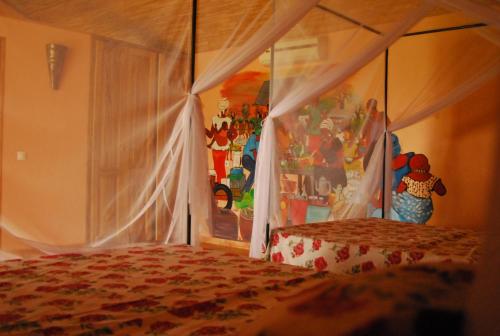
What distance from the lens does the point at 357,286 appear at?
68 centimetres

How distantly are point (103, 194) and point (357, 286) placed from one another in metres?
2.36

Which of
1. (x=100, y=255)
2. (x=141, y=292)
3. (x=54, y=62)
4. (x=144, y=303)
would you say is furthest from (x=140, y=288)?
(x=54, y=62)

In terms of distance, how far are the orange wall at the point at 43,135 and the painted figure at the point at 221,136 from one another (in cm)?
336

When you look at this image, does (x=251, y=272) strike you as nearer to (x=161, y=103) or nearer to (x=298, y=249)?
(x=298, y=249)

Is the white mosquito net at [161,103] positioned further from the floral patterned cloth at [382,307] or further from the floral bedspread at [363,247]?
the floral patterned cloth at [382,307]

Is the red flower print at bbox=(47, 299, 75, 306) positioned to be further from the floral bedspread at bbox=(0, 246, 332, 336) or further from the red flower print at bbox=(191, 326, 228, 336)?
the red flower print at bbox=(191, 326, 228, 336)

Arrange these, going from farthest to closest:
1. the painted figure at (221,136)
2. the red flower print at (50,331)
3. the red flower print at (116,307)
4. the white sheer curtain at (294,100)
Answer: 1. the painted figure at (221,136)
2. the white sheer curtain at (294,100)
3. the red flower print at (116,307)
4. the red flower print at (50,331)

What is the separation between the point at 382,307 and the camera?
2.01 feet

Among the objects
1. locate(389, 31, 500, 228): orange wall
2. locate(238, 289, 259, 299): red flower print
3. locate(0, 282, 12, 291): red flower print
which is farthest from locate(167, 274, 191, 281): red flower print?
locate(389, 31, 500, 228): orange wall

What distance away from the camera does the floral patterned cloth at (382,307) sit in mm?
589

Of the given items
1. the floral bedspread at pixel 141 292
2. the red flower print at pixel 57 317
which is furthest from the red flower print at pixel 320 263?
the red flower print at pixel 57 317

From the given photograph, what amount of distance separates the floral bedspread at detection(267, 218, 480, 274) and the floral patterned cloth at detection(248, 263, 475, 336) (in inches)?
67.4

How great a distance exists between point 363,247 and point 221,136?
383cm

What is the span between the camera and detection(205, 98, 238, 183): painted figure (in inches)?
240
